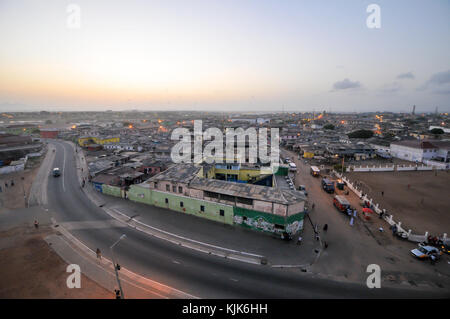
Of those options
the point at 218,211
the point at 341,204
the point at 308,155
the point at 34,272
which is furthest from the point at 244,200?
the point at 308,155

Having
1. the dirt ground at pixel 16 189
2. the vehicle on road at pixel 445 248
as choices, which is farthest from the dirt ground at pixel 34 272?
the vehicle on road at pixel 445 248

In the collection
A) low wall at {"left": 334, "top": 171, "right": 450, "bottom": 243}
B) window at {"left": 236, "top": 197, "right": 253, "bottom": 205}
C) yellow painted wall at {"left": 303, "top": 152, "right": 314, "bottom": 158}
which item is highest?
yellow painted wall at {"left": 303, "top": 152, "right": 314, "bottom": 158}

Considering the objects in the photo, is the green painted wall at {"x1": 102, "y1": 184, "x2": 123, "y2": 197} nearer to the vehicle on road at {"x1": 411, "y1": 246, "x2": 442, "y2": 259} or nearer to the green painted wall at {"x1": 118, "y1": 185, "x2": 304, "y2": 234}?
the green painted wall at {"x1": 118, "y1": 185, "x2": 304, "y2": 234}

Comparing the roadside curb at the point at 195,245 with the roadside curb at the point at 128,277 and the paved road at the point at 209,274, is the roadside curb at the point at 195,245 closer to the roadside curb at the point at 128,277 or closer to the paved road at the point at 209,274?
the paved road at the point at 209,274

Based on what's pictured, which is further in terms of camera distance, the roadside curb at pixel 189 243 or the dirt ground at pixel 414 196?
the dirt ground at pixel 414 196

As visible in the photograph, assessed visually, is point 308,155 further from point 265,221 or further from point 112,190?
point 112,190

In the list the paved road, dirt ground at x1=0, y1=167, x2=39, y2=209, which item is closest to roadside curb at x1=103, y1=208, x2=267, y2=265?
the paved road
